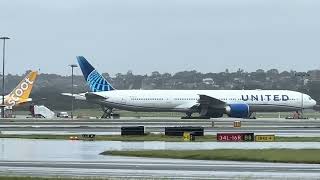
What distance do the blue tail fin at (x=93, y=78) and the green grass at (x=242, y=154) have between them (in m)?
65.8

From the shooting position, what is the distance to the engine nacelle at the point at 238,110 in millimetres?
99125

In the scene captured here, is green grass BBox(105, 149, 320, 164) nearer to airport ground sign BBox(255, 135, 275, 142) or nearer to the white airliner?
airport ground sign BBox(255, 135, 275, 142)

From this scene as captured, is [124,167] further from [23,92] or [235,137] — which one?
[23,92]

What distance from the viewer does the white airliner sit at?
329 ft

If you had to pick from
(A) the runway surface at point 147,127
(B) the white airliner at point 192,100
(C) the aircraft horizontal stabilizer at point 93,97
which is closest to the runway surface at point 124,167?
(A) the runway surface at point 147,127

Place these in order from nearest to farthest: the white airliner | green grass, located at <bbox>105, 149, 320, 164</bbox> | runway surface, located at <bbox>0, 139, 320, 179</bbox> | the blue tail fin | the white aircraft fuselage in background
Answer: runway surface, located at <bbox>0, 139, 320, 179</bbox>, green grass, located at <bbox>105, 149, 320, 164</bbox>, the white airliner, the white aircraft fuselage in background, the blue tail fin

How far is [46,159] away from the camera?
34375 mm

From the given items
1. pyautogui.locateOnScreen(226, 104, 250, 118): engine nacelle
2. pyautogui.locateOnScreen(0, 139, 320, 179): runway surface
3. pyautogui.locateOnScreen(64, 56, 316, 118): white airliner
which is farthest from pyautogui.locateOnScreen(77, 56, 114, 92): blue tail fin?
pyautogui.locateOnScreen(0, 139, 320, 179): runway surface

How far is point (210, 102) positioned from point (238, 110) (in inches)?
168

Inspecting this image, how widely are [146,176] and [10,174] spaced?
201 inches

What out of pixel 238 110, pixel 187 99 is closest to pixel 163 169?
pixel 238 110

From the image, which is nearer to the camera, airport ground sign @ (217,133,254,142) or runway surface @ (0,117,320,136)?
airport ground sign @ (217,133,254,142)

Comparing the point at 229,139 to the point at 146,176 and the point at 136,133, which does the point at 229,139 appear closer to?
the point at 136,133

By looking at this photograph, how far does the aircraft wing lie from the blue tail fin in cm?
1354
